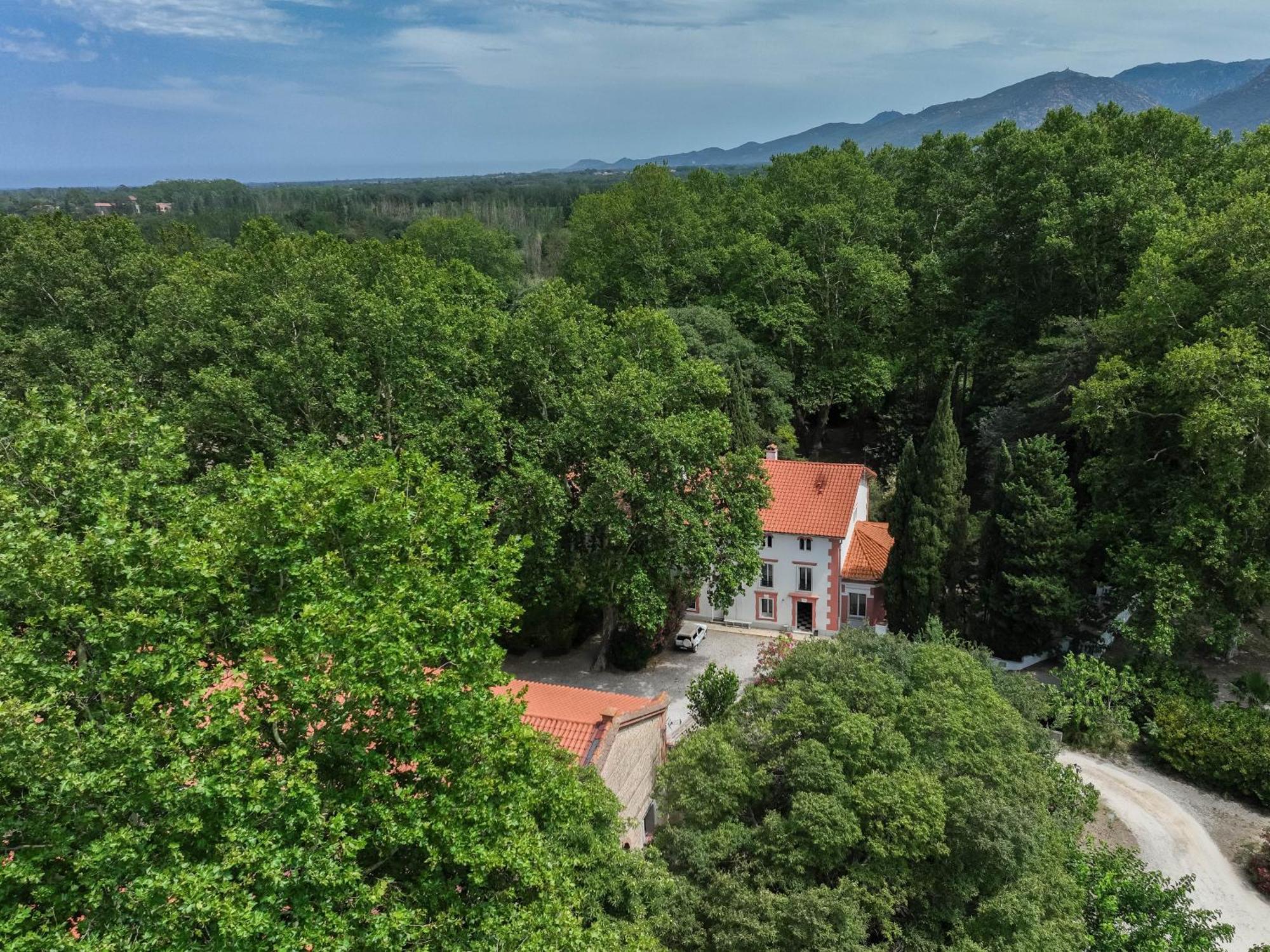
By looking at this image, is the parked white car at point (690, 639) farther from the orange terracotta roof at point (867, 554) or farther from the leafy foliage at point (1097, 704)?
the leafy foliage at point (1097, 704)

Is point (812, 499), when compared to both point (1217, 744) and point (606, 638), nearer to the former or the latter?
point (606, 638)

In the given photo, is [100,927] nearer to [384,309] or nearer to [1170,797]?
[384,309]

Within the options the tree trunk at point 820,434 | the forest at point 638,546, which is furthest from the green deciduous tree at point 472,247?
the tree trunk at point 820,434

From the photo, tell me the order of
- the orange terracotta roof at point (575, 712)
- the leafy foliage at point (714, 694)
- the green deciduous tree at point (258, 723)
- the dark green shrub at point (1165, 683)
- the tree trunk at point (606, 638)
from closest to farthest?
the green deciduous tree at point (258, 723), the orange terracotta roof at point (575, 712), the leafy foliage at point (714, 694), the dark green shrub at point (1165, 683), the tree trunk at point (606, 638)

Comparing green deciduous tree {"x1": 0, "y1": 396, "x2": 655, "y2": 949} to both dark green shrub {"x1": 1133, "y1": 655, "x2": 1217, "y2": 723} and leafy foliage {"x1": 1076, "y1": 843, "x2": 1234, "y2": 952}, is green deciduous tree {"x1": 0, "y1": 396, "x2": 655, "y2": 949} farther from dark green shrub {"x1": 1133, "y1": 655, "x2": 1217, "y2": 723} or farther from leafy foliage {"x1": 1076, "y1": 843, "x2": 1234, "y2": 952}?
dark green shrub {"x1": 1133, "y1": 655, "x2": 1217, "y2": 723}

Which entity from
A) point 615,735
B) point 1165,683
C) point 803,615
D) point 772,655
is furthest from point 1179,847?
point 615,735

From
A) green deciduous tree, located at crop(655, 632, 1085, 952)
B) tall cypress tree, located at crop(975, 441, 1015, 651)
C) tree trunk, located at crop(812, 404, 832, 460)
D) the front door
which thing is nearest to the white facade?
the front door
